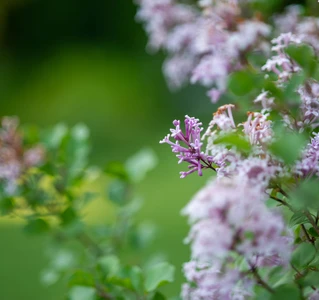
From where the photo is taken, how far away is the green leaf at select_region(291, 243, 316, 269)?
1.60 feet

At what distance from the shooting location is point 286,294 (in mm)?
438

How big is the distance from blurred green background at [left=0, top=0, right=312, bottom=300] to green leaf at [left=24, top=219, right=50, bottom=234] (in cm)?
190

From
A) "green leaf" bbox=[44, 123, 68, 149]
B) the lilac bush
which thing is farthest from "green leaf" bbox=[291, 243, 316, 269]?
"green leaf" bbox=[44, 123, 68, 149]

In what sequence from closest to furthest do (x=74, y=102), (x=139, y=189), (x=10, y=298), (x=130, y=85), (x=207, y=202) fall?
1. (x=207, y=202)
2. (x=10, y=298)
3. (x=139, y=189)
4. (x=74, y=102)
5. (x=130, y=85)

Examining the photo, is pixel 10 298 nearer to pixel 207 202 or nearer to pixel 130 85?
pixel 207 202

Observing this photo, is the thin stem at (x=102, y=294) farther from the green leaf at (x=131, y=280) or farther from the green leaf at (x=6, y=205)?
the green leaf at (x=6, y=205)

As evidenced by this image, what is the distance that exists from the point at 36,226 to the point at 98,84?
16.7ft

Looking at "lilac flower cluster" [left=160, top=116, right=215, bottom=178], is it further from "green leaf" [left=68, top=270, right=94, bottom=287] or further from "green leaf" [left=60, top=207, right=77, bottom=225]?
"green leaf" [left=60, top=207, right=77, bottom=225]

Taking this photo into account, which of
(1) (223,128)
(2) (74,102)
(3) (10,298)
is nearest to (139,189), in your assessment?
(3) (10,298)

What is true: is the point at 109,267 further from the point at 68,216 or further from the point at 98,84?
the point at 98,84

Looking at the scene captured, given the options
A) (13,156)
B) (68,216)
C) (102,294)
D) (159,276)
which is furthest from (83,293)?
(13,156)

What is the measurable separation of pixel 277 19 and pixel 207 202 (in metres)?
0.78

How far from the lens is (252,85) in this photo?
51 centimetres

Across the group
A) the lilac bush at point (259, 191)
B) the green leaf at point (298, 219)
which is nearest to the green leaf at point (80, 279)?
the lilac bush at point (259, 191)
